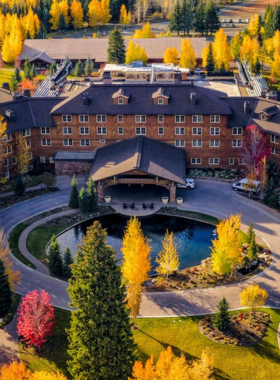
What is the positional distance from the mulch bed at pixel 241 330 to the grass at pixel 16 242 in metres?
20.8

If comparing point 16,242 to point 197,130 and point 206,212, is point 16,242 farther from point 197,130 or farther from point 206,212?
point 197,130

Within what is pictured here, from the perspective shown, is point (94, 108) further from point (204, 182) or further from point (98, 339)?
point (98, 339)

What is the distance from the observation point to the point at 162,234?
226 ft

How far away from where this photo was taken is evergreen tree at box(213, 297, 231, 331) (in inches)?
1950

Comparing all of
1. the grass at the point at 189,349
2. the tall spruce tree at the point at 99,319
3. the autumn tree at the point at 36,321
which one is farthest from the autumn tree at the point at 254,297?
the autumn tree at the point at 36,321

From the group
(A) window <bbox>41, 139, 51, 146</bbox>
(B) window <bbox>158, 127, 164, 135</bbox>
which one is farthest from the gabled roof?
(A) window <bbox>41, 139, 51, 146</bbox>

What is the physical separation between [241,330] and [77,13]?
6307 inches

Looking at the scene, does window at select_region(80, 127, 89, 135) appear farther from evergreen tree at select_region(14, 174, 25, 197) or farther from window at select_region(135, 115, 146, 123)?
evergreen tree at select_region(14, 174, 25, 197)

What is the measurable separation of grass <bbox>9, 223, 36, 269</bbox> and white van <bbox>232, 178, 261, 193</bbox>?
2963 cm

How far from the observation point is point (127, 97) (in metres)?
83.8

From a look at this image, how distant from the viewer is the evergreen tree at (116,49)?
137 m

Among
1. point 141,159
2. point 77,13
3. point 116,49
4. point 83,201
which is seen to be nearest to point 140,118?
point 141,159

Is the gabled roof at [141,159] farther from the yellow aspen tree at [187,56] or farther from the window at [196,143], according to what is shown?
the yellow aspen tree at [187,56]

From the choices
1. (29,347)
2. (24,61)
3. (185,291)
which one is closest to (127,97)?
(185,291)
